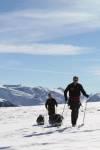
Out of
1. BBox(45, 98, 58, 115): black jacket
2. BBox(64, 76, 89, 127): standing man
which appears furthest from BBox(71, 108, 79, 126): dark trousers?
BBox(45, 98, 58, 115): black jacket

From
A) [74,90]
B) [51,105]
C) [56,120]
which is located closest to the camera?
[74,90]

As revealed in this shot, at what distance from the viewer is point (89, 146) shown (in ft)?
40.3

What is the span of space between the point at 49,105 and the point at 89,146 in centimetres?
1499

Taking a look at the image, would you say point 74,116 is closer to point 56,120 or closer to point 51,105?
point 56,120

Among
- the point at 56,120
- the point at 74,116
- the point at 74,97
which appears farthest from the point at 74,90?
the point at 56,120

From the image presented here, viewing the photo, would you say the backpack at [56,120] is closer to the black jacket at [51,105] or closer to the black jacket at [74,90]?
the black jacket at [74,90]

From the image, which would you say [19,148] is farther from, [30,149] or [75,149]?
[75,149]

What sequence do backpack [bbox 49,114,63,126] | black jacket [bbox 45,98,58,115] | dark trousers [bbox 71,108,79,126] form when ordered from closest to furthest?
dark trousers [bbox 71,108,79,126] → backpack [bbox 49,114,63,126] → black jacket [bbox 45,98,58,115]

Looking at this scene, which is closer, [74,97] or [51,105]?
[74,97]

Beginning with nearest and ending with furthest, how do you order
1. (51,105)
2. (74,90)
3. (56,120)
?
(74,90) → (56,120) → (51,105)

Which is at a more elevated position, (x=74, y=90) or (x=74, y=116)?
(x=74, y=90)

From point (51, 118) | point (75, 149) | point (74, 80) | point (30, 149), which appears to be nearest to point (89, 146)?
point (75, 149)

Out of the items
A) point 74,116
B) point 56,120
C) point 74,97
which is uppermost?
point 74,97

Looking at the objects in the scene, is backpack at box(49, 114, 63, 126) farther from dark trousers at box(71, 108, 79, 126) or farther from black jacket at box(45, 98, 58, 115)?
black jacket at box(45, 98, 58, 115)
